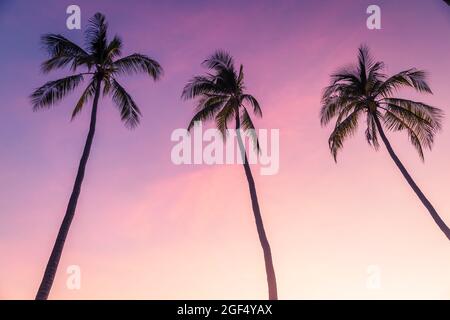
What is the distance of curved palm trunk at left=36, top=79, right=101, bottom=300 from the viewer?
1293 cm

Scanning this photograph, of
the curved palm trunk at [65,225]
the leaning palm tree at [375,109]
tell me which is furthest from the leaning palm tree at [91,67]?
the leaning palm tree at [375,109]

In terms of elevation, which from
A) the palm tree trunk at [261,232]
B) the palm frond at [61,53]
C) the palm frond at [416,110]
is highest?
the palm frond at [61,53]

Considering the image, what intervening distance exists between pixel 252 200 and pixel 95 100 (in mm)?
9294

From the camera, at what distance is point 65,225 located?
1441 centimetres

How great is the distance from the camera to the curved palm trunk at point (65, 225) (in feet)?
42.4

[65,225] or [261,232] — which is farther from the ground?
[65,225]

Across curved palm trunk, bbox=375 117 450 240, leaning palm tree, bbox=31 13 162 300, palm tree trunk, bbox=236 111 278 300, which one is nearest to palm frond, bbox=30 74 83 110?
leaning palm tree, bbox=31 13 162 300

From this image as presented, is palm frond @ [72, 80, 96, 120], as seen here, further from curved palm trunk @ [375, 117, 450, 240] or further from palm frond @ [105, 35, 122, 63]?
curved palm trunk @ [375, 117, 450, 240]

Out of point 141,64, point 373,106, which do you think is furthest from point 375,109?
point 141,64

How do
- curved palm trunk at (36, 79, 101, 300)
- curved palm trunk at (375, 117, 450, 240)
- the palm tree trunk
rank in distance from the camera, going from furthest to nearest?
curved palm trunk at (375, 117, 450, 240), the palm tree trunk, curved palm trunk at (36, 79, 101, 300)

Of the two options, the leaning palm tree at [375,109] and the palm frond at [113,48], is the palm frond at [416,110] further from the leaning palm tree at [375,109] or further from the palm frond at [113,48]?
the palm frond at [113,48]

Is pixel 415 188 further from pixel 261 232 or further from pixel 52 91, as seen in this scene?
pixel 52 91

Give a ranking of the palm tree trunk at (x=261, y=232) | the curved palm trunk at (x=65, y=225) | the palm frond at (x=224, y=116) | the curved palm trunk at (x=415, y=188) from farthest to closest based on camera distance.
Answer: the palm frond at (x=224, y=116) < the curved palm trunk at (x=415, y=188) < the palm tree trunk at (x=261, y=232) < the curved palm trunk at (x=65, y=225)
